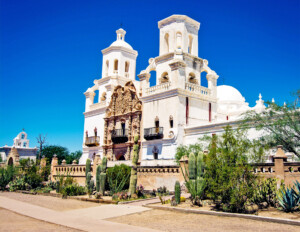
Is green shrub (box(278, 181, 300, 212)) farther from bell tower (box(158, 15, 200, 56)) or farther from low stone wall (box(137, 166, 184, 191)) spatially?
bell tower (box(158, 15, 200, 56))

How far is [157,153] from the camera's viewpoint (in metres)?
28.0

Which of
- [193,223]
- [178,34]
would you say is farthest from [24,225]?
[178,34]

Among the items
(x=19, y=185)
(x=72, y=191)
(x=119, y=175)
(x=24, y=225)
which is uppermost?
(x=119, y=175)

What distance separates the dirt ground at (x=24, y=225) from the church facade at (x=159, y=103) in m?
9.97

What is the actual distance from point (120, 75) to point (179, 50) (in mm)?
9811

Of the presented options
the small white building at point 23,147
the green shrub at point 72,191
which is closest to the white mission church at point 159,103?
the green shrub at point 72,191

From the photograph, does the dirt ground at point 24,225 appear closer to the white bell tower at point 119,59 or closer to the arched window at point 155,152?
the arched window at point 155,152

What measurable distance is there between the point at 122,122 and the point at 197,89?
351 inches

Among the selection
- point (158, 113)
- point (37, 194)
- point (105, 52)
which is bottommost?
point (37, 194)

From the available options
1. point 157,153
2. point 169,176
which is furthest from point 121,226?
point 157,153

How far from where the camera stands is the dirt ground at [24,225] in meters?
9.92

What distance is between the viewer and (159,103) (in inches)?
1138

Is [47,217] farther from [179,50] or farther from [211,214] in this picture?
[179,50]

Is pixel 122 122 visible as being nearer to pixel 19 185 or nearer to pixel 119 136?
pixel 119 136
